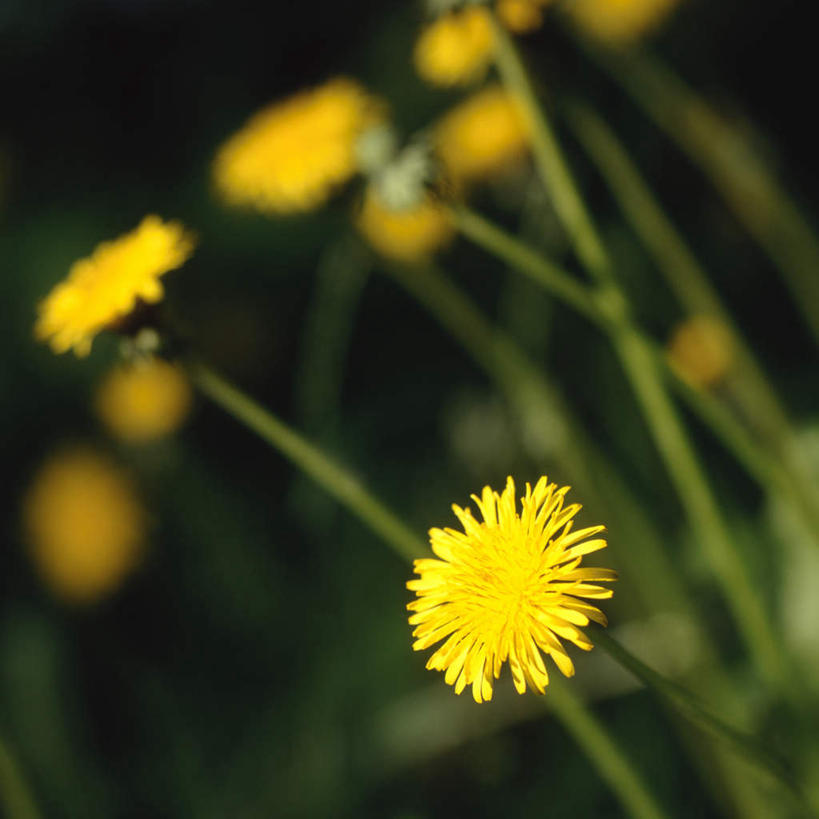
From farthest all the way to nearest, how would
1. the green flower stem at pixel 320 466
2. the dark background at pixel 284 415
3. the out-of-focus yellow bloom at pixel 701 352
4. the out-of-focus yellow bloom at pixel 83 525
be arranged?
the out-of-focus yellow bloom at pixel 83 525
the dark background at pixel 284 415
the out-of-focus yellow bloom at pixel 701 352
the green flower stem at pixel 320 466

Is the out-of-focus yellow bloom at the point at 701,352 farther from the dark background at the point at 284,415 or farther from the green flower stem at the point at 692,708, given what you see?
the green flower stem at the point at 692,708

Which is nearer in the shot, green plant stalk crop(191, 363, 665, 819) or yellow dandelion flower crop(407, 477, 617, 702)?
yellow dandelion flower crop(407, 477, 617, 702)

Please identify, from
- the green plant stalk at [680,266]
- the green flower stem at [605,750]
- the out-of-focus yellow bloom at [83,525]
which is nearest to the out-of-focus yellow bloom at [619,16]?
the green plant stalk at [680,266]

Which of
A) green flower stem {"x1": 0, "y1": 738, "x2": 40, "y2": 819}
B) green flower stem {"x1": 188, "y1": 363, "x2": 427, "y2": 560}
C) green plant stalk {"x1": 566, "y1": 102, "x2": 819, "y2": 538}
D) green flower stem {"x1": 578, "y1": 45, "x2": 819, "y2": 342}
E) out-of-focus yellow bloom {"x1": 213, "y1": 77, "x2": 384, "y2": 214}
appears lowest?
green flower stem {"x1": 0, "y1": 738, "x2": 40, "y2": 819}

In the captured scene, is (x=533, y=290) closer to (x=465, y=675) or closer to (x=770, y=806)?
(x=770, y=806)

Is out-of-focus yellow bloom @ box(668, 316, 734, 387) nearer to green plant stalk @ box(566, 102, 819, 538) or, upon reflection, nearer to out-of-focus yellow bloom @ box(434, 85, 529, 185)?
green plant stalk @ box(566, 102, 819, 538)

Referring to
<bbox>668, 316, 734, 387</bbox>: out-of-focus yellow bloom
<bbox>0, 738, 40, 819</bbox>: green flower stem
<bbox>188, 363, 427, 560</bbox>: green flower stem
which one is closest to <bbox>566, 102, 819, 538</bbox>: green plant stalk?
<bbox>668, 316, 734, 387</bbox>: out-of-focus yellow bloom
